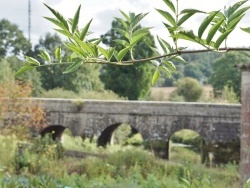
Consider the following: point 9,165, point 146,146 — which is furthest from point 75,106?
point 9,165

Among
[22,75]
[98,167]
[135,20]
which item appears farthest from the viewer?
[22,75]

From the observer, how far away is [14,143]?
12.6 m

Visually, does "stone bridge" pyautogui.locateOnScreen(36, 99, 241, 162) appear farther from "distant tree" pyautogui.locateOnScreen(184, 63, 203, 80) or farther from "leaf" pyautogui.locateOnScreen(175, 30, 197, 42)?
"distant tree" pyautogui.locateOnScreen(184, 63, 203, 80)

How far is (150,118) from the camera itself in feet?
66.3

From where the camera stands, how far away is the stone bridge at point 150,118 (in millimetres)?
19250

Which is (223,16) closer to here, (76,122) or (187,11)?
(187,11)

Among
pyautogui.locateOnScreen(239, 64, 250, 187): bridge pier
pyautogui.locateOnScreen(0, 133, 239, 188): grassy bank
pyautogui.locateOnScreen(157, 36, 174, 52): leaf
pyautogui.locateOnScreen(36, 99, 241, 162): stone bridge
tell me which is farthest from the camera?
pyautogui.locateOnScreen(36, 99, 241, 162): stone bridge

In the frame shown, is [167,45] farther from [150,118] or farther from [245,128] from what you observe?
[150,118]

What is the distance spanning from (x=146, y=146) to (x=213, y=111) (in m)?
3.17

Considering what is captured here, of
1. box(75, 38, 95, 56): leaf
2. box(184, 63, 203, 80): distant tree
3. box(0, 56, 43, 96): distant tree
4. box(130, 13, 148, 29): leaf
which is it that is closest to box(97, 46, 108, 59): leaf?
box(75, 38, 95, 56): leaf

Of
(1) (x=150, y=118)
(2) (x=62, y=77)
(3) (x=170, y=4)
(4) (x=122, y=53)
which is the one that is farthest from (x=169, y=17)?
(2) (x=62, y=77)

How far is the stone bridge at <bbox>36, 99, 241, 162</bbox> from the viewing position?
19.2 m

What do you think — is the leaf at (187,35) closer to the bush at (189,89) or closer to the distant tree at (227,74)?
the distant tree at (227,74)

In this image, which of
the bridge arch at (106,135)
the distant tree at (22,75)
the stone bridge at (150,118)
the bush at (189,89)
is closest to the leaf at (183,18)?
the stone bridge at (150,118)
